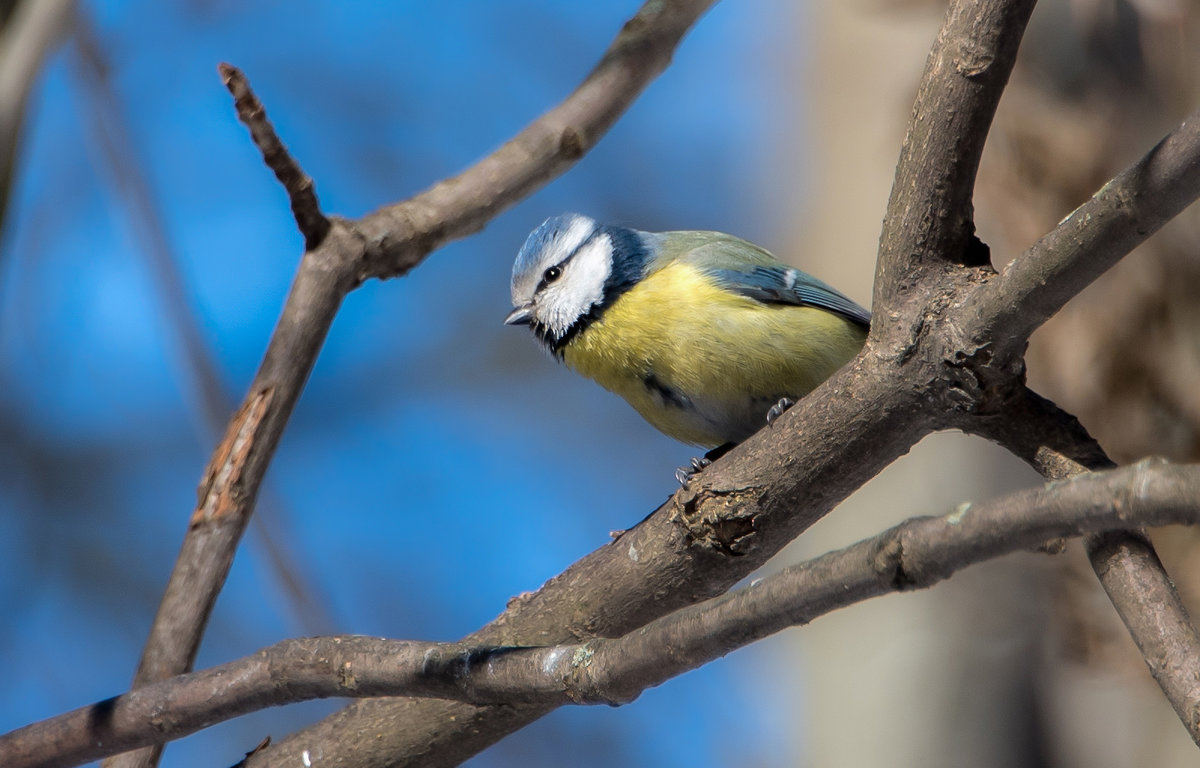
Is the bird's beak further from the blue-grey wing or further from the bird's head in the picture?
the blue-grey wing

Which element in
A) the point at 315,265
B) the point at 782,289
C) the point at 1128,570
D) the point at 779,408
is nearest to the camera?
the point at 1128,570

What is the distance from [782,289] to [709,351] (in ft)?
1.02

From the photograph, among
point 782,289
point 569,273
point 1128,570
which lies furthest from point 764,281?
point 1128,570

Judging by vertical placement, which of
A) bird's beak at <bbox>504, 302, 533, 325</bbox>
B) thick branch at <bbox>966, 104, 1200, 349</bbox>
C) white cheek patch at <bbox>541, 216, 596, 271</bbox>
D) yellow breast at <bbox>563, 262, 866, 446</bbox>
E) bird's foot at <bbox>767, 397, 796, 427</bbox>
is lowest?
thick branch at <bbox>966, 104, 1200, 349</bbox>

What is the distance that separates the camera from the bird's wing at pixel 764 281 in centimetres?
252

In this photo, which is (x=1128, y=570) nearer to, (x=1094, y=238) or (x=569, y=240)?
(x=1094, y=238)

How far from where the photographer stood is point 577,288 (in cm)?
271

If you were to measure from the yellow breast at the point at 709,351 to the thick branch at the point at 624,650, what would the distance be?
3.49 ft

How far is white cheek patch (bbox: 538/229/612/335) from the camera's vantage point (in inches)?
104

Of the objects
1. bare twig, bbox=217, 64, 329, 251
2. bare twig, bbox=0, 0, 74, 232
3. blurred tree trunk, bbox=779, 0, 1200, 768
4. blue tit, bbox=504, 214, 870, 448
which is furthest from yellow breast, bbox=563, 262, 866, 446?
bare twig, bbox=0, 0, 74, 232

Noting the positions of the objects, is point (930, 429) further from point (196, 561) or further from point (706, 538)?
point (196, 561)

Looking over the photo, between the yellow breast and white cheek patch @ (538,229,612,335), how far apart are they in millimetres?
93

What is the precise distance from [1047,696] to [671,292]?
191cm

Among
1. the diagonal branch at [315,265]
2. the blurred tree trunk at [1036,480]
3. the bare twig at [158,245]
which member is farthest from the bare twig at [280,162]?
the blurred tree trunk at [1036,480]
